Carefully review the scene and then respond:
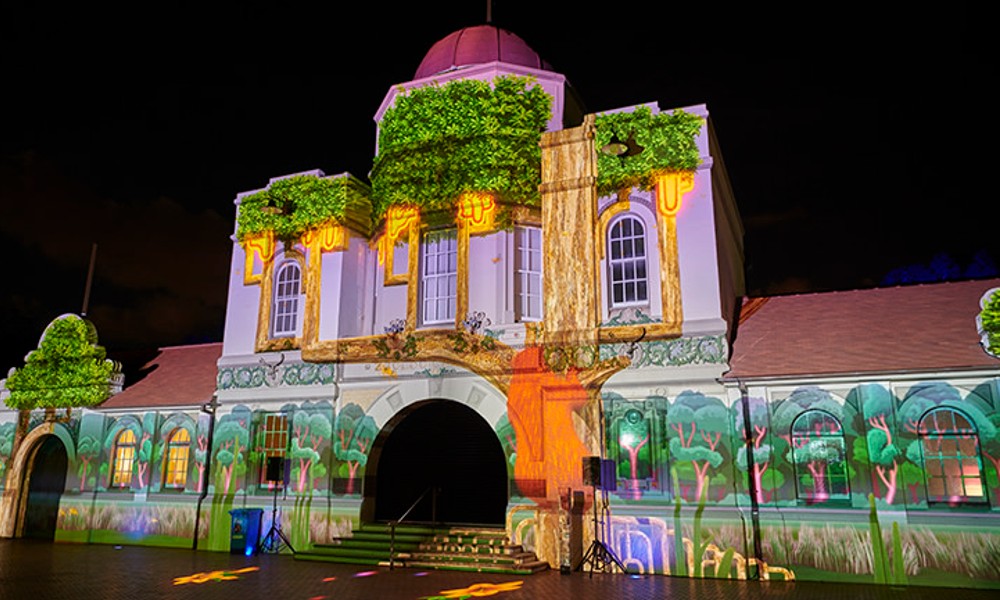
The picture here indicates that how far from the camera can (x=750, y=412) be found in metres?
14.8

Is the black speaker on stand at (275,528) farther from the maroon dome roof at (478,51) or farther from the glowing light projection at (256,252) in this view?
the maroon dome roof at (478,51)

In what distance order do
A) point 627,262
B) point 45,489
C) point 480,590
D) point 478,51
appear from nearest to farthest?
1. point 480,590
2. point 627,262
3. point 478,51
4. point 45,489

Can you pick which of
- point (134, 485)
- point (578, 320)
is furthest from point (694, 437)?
point (134, 485)

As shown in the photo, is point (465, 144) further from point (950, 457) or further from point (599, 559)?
point (950, 457)

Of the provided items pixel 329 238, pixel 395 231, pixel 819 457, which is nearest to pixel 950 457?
pixel 819 457

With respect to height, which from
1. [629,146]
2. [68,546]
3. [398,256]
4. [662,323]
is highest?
[629,146]

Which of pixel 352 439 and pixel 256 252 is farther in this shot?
pixel 256 252

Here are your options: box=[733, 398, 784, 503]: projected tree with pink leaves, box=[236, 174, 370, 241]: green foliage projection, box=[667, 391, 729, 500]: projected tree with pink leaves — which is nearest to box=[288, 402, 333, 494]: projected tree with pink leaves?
box=[236, 174, 370, 241]: green foliage projection

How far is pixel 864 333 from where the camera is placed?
15.4m

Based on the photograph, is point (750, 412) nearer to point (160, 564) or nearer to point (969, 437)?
point (969, 437)

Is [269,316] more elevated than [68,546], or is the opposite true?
[269,316]

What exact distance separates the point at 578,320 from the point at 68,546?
15.5 meters

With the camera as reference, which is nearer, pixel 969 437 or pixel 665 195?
pixel 969 437

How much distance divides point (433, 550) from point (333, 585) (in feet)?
10.0
